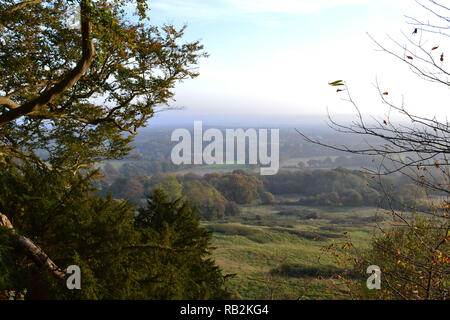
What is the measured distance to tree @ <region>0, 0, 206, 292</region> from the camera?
580 centimetres

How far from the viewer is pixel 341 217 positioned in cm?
5141

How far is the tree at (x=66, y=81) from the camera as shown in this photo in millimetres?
5801

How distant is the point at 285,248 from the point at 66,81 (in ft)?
98.7

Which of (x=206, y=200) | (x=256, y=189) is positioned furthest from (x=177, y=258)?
(x=256, y=189)

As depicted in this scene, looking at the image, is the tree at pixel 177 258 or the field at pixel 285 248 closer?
the tree at pixel 177 258

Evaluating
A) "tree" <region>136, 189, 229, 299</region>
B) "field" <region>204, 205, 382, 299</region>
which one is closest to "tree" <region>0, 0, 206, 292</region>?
"tree" <region>136, 189, 229, 299</region>

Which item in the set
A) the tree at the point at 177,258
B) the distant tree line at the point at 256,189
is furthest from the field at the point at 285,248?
the distant tree line at the point at 256,189

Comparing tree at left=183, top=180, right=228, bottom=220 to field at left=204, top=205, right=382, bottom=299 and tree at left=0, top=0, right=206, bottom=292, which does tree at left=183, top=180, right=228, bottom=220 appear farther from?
tree at left=0, top=0, right=206, bottom=292

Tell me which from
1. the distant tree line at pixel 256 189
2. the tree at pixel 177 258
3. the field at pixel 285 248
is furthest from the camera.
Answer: the distant tree line at pixel 256 189

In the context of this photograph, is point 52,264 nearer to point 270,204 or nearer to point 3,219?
point 3,219

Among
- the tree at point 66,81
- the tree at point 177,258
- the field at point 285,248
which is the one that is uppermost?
the tree at point 66,81

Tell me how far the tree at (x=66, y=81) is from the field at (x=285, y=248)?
541 cm

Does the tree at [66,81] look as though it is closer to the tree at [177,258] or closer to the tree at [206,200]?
the tree at [177,258]
